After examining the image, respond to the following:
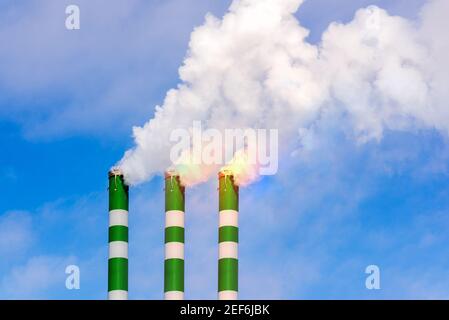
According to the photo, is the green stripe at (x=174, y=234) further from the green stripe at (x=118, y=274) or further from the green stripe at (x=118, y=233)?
the green stripe at (x=118, y=274)

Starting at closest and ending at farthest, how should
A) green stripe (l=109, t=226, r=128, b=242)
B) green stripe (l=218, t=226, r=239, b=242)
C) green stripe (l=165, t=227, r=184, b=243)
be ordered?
1. green stripe (l=218, t=226, r=239, b=242)
2. green stripe (l=165, t=227, r=184, b=243)
3. green stripe (l=109, t=226, r=128, b=242)

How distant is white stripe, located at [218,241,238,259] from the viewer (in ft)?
160

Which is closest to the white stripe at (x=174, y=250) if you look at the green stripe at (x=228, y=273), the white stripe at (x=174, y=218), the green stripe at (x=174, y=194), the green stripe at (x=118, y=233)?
the white stripe at (x=174, y=218)

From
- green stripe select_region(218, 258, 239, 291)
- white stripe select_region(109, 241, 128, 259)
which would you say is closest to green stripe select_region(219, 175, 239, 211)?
green stripe select_region(218, 258, 239, 291)

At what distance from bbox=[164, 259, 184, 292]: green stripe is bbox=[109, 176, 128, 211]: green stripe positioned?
3.26 meters

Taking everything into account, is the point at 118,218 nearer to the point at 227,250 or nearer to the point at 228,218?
the point at 228,218

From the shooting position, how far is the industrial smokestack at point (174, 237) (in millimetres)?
48750

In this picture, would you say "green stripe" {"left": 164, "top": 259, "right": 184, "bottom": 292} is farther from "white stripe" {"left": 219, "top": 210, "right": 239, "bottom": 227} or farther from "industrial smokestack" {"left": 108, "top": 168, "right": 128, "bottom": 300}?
"white stripe" {"left": 219, "top": 210, "right": 239, "bottom": 227}

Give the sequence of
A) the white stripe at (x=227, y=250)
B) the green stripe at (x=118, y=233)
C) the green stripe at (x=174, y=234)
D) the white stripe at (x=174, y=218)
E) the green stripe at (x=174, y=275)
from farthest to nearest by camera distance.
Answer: the green stripe at (x=118, y=233) < the white stripe at (x=174, y=218) < the green stripe at (x=174, y=234) < the white stripe at (x=227, y=250) < the green stripe at (x=174, y=275)

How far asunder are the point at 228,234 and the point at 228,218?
683mm

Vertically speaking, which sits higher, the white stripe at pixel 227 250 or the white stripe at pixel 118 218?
the white stripe at pixel 118 218
